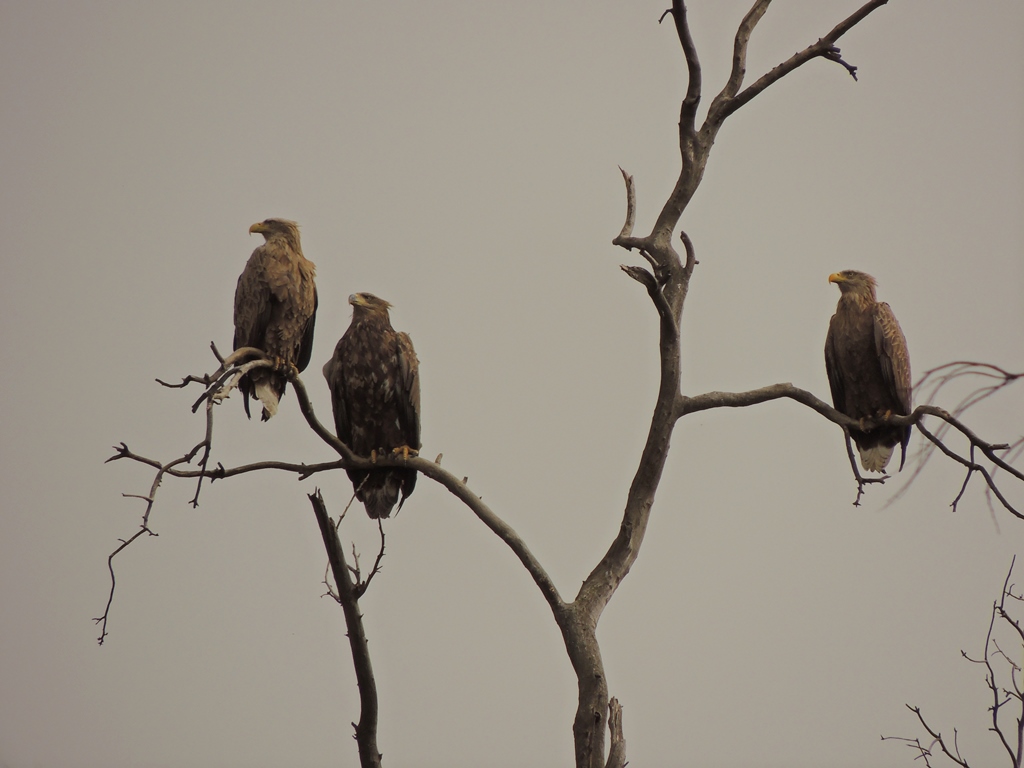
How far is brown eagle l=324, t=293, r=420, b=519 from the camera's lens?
552cm

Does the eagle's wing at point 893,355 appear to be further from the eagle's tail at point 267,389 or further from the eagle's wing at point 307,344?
the eagle's tail at point 267,389

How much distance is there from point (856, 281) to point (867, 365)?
0.58m

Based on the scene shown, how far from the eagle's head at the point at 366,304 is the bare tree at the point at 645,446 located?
120 cm

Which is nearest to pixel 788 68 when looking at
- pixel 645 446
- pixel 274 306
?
pixel 645 446

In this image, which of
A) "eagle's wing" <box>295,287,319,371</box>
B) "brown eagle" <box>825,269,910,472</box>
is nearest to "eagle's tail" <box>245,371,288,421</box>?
"eagle's wing" <box>295,287,319,371</box>

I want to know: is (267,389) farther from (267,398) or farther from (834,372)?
(834,372)

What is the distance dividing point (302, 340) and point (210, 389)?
2.29 meters

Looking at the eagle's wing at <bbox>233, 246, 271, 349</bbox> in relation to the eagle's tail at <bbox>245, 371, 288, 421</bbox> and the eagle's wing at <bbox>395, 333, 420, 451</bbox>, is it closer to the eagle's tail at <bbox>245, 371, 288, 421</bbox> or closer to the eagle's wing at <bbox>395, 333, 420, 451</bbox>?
the eagle's tail at <bbox>245, 371, 288, 421</bbox>

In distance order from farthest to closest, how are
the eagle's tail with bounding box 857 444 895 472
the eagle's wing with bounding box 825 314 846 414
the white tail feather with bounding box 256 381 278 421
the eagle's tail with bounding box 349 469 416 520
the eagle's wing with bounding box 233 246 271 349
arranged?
the eagle's wing with bounding box 825 314 846 414
the eagle's tail with bounding box 857 444 895 472
the eagle's wing with bounding box 233 246 271 349
the eagle's tail with bounding box 349 469 416 520
the white tail feather with bounding box 256 381 278 421

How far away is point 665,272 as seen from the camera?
157 inches

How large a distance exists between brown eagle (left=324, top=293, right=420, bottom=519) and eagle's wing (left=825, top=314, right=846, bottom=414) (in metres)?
2.56

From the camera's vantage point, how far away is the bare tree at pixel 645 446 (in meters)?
3.97

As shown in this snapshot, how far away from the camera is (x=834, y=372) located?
6098 millimetres

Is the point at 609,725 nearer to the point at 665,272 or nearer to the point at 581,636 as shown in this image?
the point at 581,636
